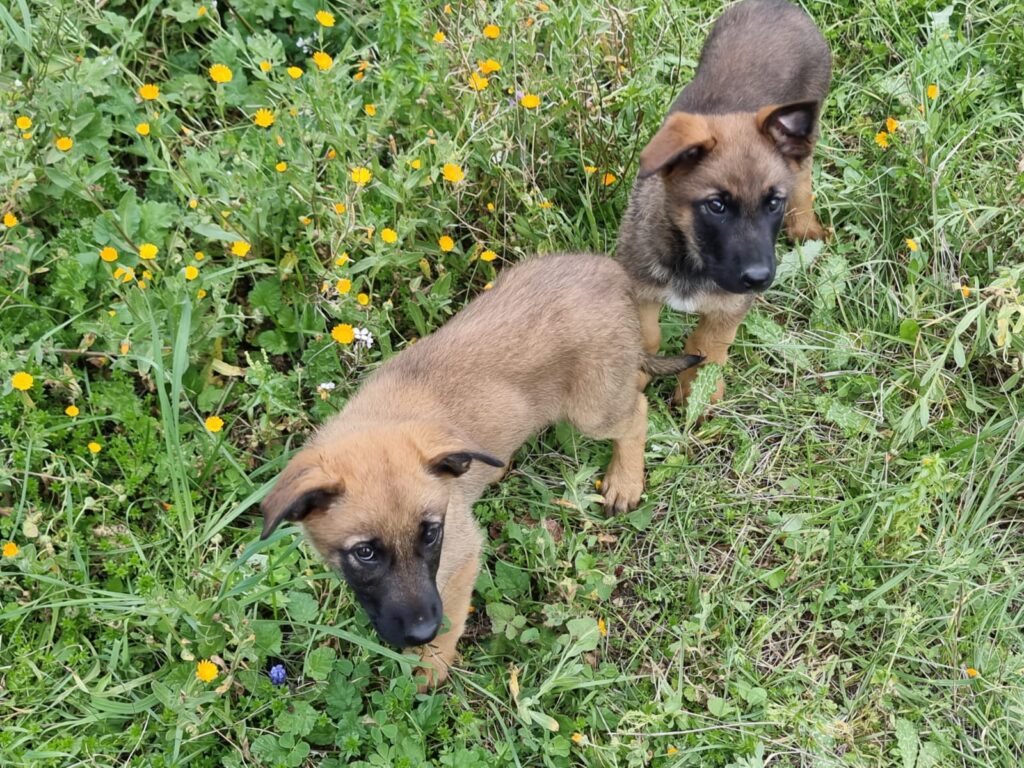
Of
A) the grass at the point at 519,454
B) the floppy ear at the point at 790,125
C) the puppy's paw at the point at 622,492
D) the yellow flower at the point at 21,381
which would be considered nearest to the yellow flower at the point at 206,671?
the grass at the point at 519,454

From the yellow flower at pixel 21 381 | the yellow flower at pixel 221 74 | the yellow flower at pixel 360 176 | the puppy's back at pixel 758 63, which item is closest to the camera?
the yellow flower at pixel 21 381

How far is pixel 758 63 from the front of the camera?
4.67 metres

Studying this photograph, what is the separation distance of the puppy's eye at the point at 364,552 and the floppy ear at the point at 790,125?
241cm

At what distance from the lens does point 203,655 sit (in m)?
3.51

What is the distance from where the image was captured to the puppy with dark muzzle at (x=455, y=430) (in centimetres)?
303

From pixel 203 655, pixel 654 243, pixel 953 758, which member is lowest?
pixel 953 758

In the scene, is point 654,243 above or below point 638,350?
above

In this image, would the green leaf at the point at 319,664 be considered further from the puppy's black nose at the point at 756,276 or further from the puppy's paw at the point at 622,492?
the puppy's black nose at the point at 756,276

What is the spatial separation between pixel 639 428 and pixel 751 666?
3.72ft

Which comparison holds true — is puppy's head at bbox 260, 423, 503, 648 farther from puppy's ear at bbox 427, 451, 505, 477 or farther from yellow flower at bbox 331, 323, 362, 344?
yellow flower at bbox 331, 323, 362, 344

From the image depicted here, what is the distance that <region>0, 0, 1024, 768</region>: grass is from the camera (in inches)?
143

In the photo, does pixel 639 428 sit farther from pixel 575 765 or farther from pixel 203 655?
pixel 203 655

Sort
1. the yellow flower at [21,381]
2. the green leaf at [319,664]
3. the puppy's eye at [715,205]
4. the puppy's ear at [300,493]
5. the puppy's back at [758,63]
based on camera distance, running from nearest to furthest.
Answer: the puppy's ear at [300,493], the green leaf at [319,664], the yellow flower at [21,381], the puppy's eye at [715,205], the puppy's back at [758,63]

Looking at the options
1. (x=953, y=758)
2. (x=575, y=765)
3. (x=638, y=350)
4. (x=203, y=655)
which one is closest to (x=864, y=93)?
(x=638, y=350)
